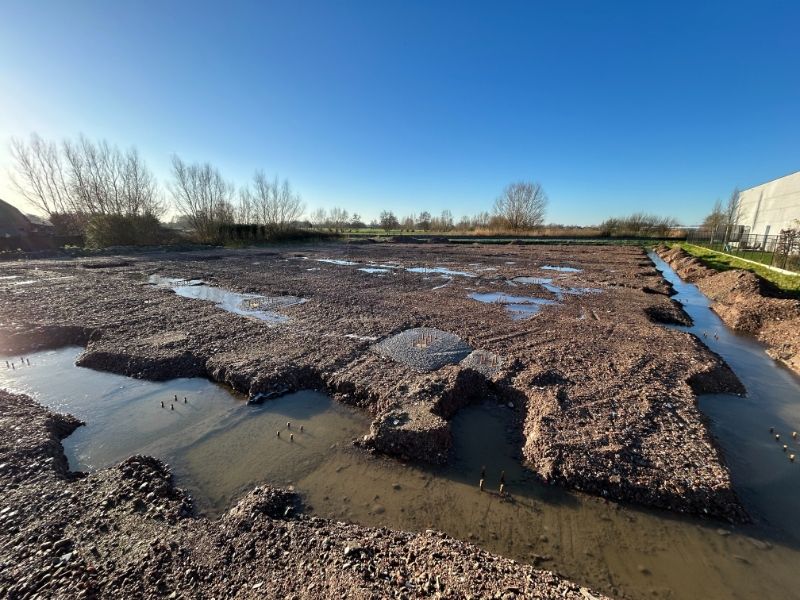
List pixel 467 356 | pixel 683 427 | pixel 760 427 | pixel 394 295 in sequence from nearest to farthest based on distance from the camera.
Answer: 1. pixel 683 427
2. pixel 760 427
3. pixel 467 356
4. pixel 394 295

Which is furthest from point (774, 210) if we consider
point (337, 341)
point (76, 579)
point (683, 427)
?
point (76, 579)

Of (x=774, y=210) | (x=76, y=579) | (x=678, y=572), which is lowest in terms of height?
(x=678, y=572)

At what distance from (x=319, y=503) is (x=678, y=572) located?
3080mm

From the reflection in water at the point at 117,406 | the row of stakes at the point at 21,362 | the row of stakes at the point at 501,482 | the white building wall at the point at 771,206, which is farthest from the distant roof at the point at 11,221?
the white building wall at the point at 771,206

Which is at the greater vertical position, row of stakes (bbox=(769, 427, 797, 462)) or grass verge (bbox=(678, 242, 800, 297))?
grass verge (bbox=(678, 242, 800, 297))

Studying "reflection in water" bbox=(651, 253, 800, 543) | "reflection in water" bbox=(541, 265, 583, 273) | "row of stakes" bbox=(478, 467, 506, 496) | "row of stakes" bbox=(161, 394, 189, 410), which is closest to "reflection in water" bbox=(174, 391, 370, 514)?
"row of stakes" bbox=(161, 394, 189, 410)

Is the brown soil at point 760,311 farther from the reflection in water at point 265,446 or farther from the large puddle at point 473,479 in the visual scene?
the reflection in water at point 265,446

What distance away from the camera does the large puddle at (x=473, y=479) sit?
2.74 m

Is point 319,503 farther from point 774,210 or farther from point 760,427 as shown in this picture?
point 774,210

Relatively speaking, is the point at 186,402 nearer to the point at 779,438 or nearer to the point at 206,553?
the point at 206,553

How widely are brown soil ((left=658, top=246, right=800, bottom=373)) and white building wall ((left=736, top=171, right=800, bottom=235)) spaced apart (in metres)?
17.9

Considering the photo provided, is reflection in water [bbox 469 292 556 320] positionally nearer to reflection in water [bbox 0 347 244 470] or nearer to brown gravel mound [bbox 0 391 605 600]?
brown gravel mound [bbox 0 391 605 600]

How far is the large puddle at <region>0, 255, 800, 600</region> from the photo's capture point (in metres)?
2.74

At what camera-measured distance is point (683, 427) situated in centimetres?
416
